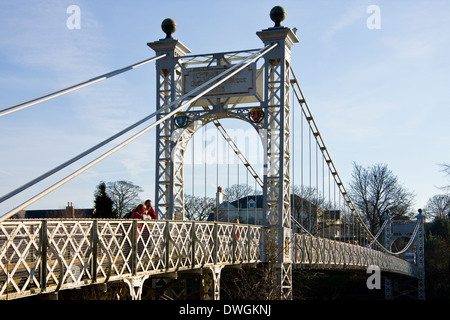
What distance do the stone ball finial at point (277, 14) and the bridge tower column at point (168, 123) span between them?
2.85 metres

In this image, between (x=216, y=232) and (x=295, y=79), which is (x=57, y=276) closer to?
(x=216, y=232)

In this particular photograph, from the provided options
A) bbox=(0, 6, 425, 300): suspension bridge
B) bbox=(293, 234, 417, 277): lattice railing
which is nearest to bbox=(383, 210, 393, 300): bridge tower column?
bbox=(293, 234, 417, 277): lattice railing

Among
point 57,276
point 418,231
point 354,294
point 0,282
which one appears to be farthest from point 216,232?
point 418,231

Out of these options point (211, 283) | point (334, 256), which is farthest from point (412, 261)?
point (211, 283)

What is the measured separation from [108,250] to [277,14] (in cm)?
1089

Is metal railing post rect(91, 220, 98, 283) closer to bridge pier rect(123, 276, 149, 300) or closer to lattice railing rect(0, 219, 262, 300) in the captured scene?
lattice railing rect(0, 219, 262, 300)

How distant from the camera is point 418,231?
47.9m

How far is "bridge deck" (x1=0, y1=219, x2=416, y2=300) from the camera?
31.3ft

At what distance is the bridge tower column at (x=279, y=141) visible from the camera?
19.5m

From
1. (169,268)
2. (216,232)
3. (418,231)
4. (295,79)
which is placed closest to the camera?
(169,268)

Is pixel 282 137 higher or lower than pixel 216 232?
higher
